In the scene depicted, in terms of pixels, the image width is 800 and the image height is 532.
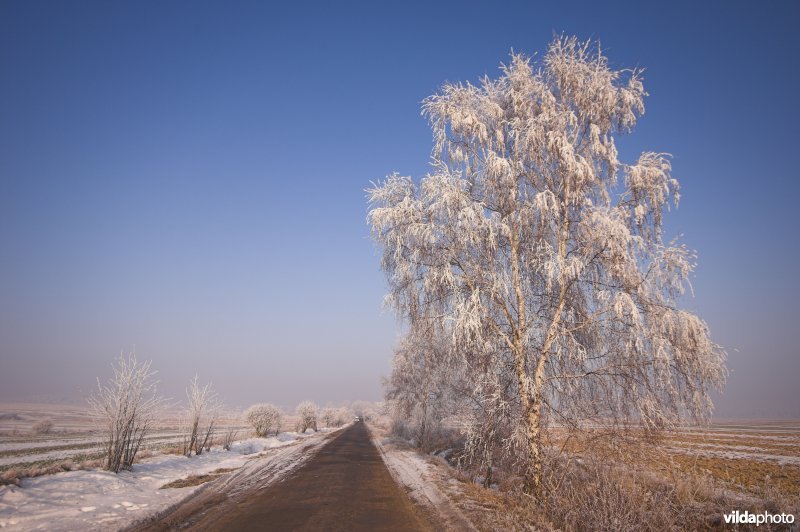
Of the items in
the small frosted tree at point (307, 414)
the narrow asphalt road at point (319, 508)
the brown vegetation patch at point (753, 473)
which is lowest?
the small frosted tree at point (307, 414)

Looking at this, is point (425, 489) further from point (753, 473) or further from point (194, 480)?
point (753, 473)

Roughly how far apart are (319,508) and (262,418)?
26134 mm

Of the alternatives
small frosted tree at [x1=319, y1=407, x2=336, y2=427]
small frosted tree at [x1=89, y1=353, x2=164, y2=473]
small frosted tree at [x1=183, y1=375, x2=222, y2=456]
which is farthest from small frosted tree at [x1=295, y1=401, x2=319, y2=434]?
small frosted tree at [x1=89, y1=353, x2=164, y2=473]

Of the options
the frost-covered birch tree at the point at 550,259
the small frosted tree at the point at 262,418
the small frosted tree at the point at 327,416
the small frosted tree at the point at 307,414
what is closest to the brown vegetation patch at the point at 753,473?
the frost-covered birch tree at the point at 550,259

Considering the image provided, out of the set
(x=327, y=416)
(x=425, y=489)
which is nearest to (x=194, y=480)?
(x=425, y=489)

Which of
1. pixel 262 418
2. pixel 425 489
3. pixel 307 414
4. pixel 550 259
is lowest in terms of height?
pixel 307 414

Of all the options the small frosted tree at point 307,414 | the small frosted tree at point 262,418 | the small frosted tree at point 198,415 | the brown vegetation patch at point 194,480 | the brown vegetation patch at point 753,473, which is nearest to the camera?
the brown vegetation patch at point 194,480

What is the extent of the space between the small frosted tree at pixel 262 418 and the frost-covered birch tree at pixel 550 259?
25.8m

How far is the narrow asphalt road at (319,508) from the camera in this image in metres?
5.82

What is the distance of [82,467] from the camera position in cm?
1003

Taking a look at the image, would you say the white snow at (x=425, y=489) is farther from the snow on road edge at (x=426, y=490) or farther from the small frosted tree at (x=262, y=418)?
the small frosted tree at (x=262, y=418)

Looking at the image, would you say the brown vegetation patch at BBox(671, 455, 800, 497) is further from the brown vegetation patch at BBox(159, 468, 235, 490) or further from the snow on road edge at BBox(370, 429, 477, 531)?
the brown vegetation patch at BBox(159, 468, 235, 490)

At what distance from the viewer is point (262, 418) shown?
98.1 ft

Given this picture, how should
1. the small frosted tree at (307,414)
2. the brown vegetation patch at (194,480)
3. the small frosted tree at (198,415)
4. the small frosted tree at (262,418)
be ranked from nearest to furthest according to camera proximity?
the brown vegetation patch at (194,480)
the small frosted tree at (198,415)
the small frosted tree at (262,418)
the small frosted tree at (307,414)
